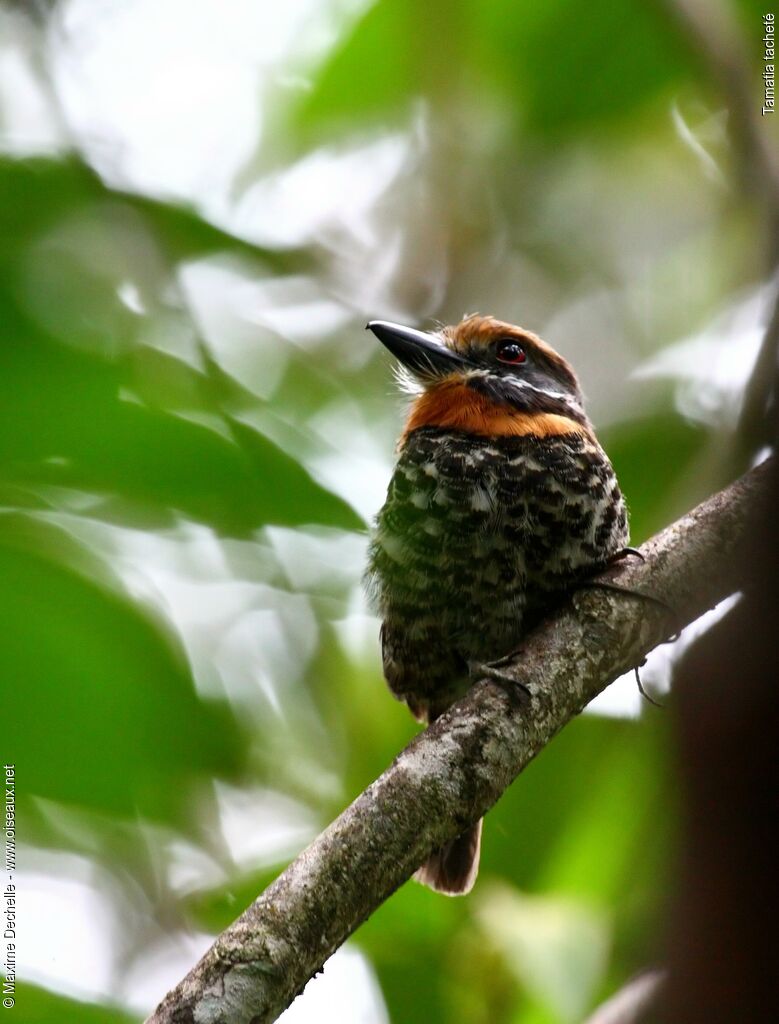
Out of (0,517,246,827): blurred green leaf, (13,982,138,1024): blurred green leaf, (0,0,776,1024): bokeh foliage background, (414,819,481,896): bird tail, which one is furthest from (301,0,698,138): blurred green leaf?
(13,982,138,1024): blurred green leaf

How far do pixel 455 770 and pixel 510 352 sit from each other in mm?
1687

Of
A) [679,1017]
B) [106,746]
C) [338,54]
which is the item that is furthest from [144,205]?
[679,1017]

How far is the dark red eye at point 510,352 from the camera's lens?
319 centimetres

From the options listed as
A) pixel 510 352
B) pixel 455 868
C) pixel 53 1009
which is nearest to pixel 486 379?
pixel 510 352

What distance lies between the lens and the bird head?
2906 millimetres

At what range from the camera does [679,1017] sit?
476 millimetres

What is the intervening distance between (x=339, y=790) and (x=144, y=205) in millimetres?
1356

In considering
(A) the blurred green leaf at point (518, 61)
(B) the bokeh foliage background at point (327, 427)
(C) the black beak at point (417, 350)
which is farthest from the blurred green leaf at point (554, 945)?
(A) the blurred green leaf at point (518, 61)

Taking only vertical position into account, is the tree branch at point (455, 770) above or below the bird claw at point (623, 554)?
below

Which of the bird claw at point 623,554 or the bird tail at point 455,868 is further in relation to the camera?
the bird tail at point 455,868

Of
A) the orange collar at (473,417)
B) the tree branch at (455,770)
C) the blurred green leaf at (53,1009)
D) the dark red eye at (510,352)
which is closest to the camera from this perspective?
the tree branch at (455,770)

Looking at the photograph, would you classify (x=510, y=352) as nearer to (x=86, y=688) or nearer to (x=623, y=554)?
(x=623, y=554)

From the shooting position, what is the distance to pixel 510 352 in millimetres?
3193

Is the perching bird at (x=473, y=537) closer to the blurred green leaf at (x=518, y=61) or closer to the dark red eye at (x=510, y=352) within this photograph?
the dark red eye at (x=510, y=352)
